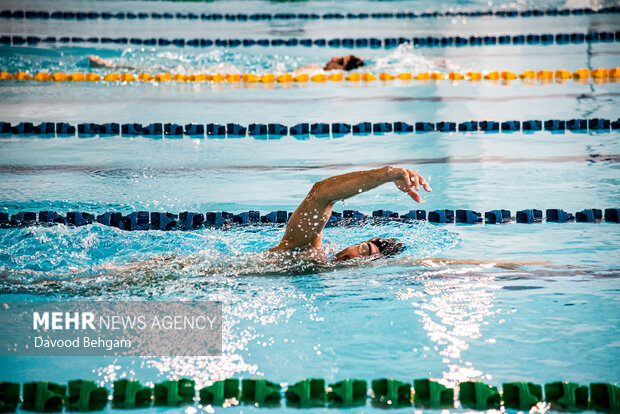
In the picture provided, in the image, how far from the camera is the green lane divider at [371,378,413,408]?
2918 millimetres

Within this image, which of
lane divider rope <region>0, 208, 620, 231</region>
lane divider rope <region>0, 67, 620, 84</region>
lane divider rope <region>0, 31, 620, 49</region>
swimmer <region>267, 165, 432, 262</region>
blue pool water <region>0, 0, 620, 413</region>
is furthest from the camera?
lane divider rope <region>0, 31, 620, 49</region>

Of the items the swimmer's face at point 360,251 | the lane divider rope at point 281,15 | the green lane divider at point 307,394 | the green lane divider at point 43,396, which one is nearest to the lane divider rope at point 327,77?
the lane divider rope at point 281,15

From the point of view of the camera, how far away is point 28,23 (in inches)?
507

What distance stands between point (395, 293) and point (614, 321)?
1012mm

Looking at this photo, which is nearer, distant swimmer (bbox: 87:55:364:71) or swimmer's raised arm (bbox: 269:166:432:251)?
swimmer's raised arm (bbox: 269:166:432:251)

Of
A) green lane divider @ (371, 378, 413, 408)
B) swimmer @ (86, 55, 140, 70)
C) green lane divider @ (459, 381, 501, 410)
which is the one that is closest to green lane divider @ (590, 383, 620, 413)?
green lane divider @ (459, 381, 501, 410)

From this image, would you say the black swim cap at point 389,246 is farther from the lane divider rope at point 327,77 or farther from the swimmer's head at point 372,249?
the lane divider rope at point 327,77

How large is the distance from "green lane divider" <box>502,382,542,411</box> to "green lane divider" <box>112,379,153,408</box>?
50.2 inches

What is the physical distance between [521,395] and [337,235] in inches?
87.3

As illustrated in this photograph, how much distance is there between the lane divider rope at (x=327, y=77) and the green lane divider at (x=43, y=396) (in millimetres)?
7520

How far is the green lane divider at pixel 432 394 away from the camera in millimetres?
2898

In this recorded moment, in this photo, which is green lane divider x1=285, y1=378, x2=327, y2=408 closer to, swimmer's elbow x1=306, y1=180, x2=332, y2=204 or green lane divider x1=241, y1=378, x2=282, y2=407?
green lane divider x1=241, y1=378, x2=282, y2=407

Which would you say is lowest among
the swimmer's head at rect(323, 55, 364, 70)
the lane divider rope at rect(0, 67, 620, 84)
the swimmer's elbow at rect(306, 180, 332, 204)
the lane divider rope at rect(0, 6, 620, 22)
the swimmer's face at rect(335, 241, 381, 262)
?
the swimmer's face at rect(335, 241, 381, 262)

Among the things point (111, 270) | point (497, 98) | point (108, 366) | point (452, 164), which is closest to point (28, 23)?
point (497, 98)
